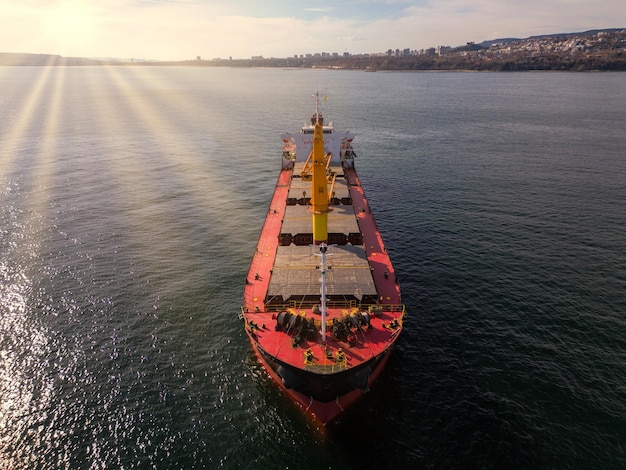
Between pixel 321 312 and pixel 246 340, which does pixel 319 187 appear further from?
pixel 246 340

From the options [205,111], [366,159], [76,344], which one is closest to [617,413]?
[76,344]

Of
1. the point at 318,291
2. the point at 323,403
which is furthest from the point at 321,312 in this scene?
the point at 323,403

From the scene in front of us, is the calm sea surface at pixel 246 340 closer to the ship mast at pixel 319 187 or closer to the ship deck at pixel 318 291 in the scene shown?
the ship deck at pixel 318 291

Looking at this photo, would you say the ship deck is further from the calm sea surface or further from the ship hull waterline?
the calm sea surface

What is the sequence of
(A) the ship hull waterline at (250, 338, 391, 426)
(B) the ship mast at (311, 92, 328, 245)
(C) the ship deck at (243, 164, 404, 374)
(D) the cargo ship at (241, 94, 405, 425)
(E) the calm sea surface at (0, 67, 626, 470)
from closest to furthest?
1. (E) the calm sea surface at (0, 67, 626, 470)
2. (D) the cargo ship at (241, 94, 405, 425)
3. (C) the ship deck at (243, 164, 404, 374)
4. (A) the ship hull waterline at (250, 338, 391, 426)
5. (B) the ship mast at (311, 92, 328, 245)

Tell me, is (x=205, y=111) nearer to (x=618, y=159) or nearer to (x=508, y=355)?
(x=618, y=159)

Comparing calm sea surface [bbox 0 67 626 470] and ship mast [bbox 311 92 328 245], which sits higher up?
ship mast [bbox 311 92 328 245]

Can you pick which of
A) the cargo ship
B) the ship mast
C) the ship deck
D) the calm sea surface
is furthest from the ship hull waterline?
the ship mast
